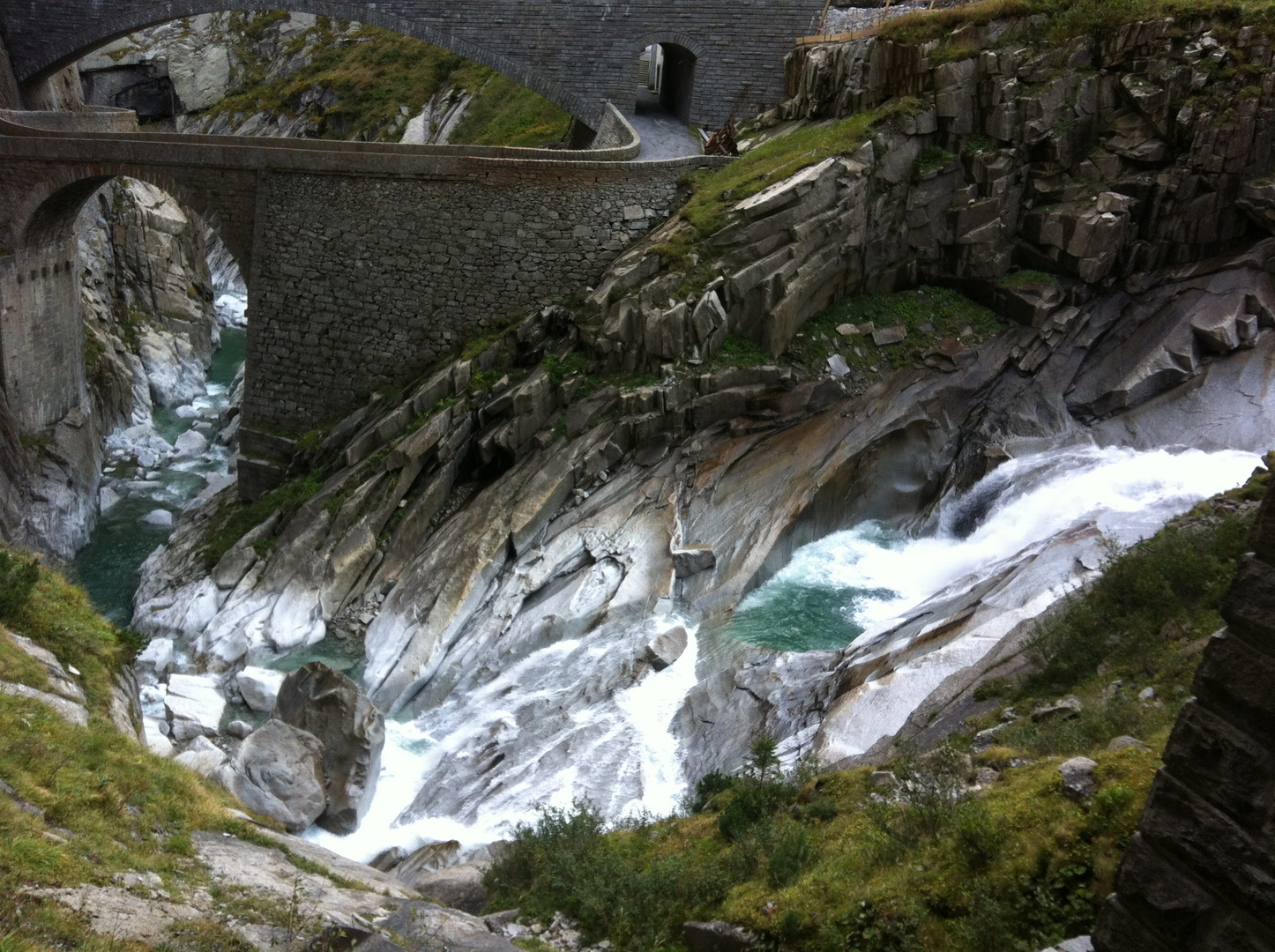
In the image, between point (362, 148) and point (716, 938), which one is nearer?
point (716, 938)

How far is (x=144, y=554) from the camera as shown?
25922 millimetres

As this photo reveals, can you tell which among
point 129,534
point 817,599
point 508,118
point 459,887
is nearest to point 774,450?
point 817,599

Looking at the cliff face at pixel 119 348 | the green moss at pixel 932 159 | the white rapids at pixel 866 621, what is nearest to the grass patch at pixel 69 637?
the white rapids at pixel 866 621

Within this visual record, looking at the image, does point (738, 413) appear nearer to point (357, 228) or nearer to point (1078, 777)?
point (357, 228)

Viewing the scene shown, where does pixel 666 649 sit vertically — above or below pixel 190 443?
above

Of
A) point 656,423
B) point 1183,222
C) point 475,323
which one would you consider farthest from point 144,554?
point 1183,222

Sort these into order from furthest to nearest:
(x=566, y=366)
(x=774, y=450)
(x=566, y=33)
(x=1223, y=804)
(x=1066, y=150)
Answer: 1. (x=566, y=33)
2. (x=1066, y=150)
3. (x=566, y=366)
4. (x=774, y=450)
5. (x=1223, y=804)

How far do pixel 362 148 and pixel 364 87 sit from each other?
24.3m

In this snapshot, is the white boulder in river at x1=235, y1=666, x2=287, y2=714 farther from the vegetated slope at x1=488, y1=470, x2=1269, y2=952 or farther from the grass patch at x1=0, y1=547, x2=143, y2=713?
the vegetated slope at x1=488, y1=470, x2=1269, y2=952

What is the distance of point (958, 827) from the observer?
880cm

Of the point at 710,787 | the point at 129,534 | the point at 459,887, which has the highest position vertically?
the point at 710,787

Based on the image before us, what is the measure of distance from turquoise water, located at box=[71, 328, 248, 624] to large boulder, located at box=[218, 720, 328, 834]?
28.6 feet

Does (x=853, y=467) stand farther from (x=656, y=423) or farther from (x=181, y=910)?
(x=181, y=910)

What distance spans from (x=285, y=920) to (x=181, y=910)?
0.76m
